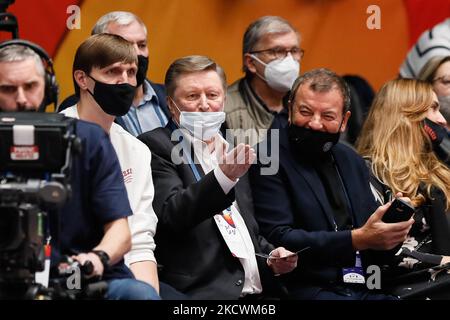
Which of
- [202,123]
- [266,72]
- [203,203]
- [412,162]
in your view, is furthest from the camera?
[266,72]

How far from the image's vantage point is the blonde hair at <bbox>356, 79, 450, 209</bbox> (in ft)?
21.4

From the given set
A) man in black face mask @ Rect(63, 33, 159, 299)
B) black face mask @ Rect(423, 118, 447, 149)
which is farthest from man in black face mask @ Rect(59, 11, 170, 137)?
black face mask @ Rect(423, 118, 447, 149)

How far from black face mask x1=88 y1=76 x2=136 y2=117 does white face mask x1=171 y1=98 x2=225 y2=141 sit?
372 millimetres

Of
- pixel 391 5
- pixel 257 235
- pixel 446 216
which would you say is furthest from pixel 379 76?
pixel 257 235

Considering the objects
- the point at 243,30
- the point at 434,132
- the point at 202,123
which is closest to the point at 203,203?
the point at 202,123

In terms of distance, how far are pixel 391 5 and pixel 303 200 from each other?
9.83 ft

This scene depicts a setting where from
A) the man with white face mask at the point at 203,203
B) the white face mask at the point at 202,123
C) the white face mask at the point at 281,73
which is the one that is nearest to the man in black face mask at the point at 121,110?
the man with white face mask at the point at 203,203

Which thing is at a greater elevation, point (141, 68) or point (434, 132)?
point (141, 68)

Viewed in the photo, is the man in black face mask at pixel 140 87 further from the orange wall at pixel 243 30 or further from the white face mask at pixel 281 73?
the orange wall at pixel 243 30

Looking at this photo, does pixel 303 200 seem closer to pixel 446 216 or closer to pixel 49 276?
pixel 446 216

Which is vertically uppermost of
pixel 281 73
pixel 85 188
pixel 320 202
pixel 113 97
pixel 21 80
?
pixel 21 80

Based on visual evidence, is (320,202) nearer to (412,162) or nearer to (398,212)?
(398,212)

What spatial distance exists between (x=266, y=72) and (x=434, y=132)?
1067 millimetres

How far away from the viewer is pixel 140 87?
22.3 ft
